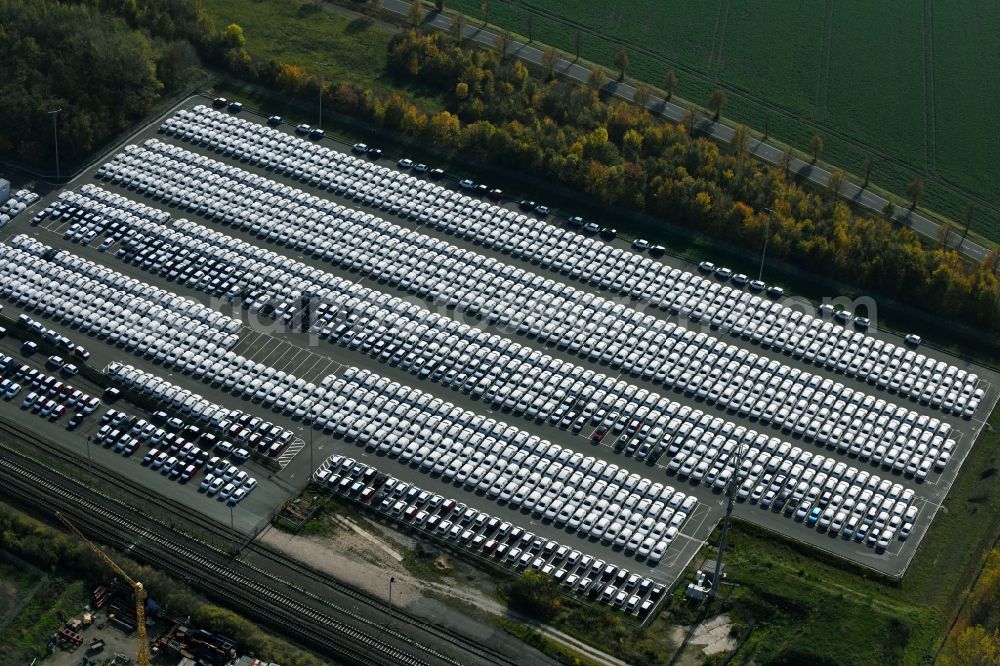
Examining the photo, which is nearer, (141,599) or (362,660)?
(141,599)


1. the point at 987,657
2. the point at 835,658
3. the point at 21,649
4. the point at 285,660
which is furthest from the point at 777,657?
the point at 21,649

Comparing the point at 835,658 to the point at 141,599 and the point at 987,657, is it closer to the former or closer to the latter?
the point at 987,657

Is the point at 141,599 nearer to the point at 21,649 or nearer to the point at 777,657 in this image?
the point at 21,649

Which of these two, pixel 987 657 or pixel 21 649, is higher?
pixel 987 657

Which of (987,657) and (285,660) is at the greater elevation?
(987,657)

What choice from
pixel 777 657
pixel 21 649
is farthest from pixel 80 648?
pixel 777 657

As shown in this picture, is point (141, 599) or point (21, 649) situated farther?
point (21, 649)

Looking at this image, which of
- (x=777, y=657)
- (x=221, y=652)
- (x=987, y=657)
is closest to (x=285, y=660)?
(x=221, y=652)

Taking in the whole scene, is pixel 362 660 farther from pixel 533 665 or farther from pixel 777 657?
pixel 777 657
